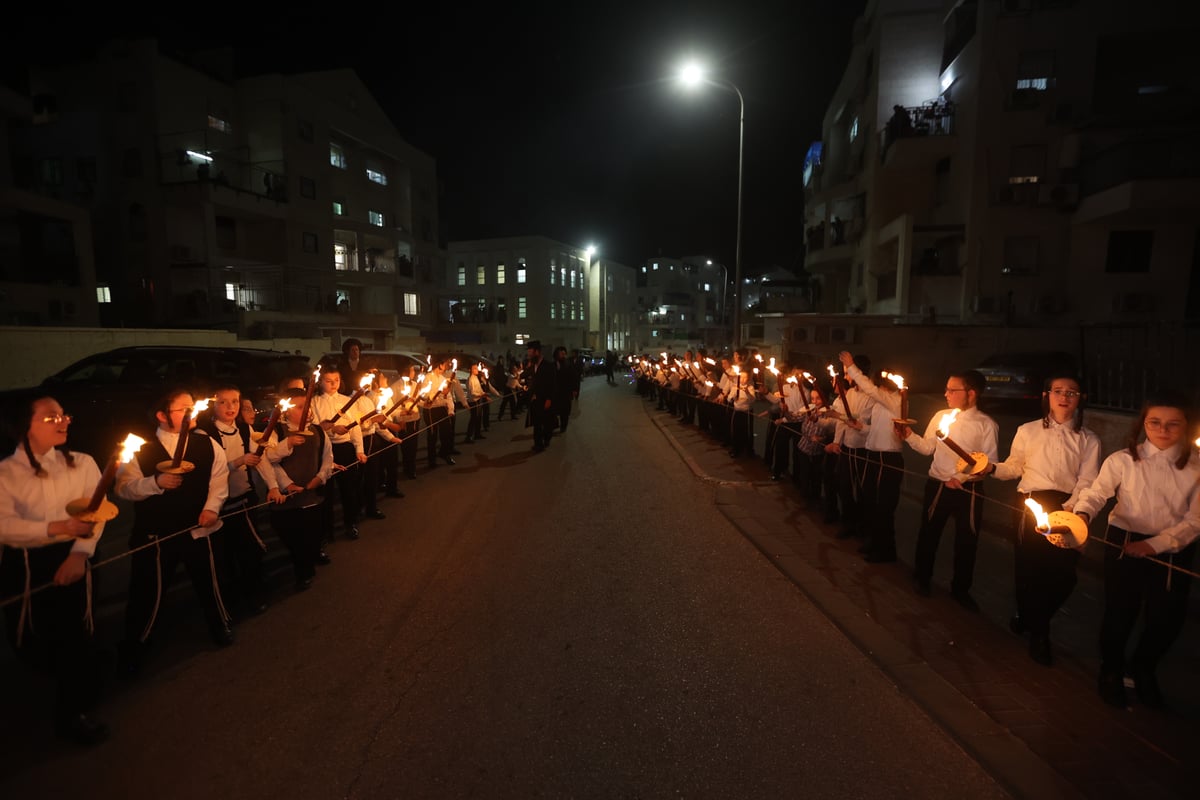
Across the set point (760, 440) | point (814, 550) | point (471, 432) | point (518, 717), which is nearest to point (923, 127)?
point (760, 440)

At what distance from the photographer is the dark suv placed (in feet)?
32.4

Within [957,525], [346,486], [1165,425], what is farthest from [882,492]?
[346,486]

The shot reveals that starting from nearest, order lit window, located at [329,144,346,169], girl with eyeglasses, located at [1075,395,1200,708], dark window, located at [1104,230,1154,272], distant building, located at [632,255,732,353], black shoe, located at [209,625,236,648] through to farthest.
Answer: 1. girl with eyeglasses, located at [1075,395,1200,708]
2. black shoe, located at [209,625,236,648]
3. dark window, located at [1104,230,1154,272]
4. lit window, located at [329,144,346,169]
5. distant building, located at [632,255,732,353]

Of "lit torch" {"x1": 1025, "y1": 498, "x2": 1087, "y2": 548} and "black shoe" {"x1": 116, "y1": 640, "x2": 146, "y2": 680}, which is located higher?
"lit torch" {"x1": 1025, "y1": 498, "x2": 1087, "y2": 548}

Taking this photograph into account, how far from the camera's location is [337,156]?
32.2 metres

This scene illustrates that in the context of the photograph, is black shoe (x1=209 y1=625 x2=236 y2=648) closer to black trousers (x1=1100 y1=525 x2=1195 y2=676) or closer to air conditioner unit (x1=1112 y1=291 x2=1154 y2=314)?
black trousers (x1=1100 y1=525 x2=1195 y2=676)

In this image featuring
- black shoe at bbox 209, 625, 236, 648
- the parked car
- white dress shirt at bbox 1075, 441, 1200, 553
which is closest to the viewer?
white dress shirt at bbox 1075, 441, 1200, 553

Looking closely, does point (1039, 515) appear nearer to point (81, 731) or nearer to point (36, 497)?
point (81, 731)

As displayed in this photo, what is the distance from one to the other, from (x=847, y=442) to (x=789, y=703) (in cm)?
357

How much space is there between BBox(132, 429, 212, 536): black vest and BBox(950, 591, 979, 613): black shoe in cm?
597

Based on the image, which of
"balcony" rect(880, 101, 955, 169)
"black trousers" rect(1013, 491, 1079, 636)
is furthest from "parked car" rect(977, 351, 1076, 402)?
"black trousers" rect(1013, 491, 1079, 636)

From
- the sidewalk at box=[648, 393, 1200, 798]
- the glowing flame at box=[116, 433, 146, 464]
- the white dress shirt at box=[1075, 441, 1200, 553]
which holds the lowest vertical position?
the sidewalk at box=[648, 393, 1200, 798]

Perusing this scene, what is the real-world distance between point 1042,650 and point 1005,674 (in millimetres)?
404

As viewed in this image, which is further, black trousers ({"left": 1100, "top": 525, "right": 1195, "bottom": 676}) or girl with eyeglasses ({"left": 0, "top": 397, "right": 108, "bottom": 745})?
black trousers ({"left": 1100, "top": 525, "right": 1195, "bottom": 676})
